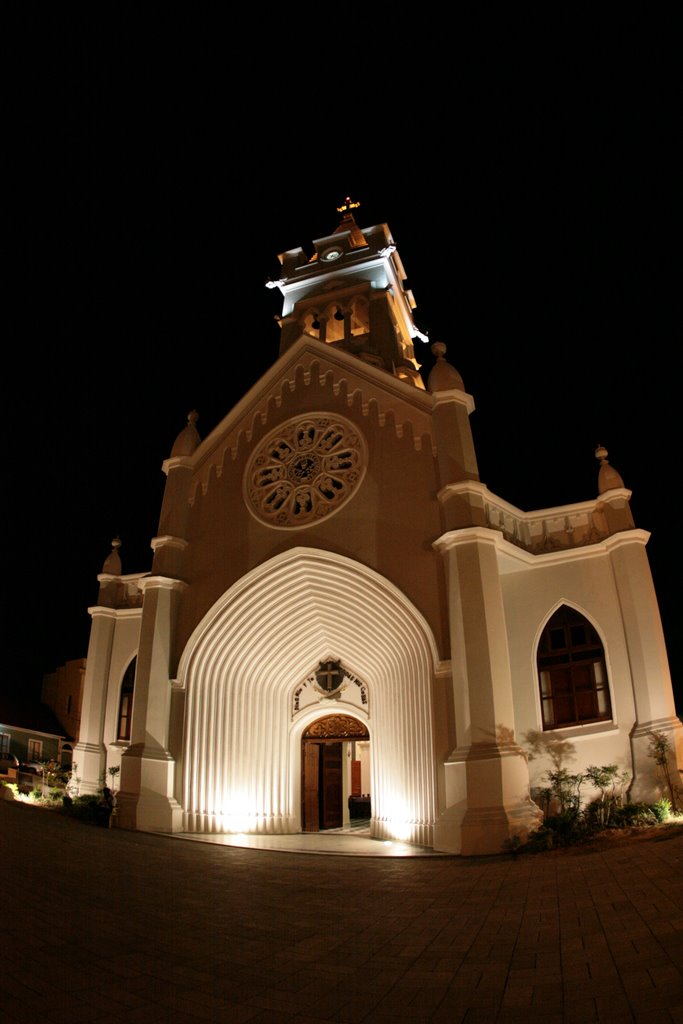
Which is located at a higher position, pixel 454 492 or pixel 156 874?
pixel 454 492

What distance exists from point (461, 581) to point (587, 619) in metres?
3.27

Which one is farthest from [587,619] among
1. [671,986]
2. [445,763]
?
[671,986]

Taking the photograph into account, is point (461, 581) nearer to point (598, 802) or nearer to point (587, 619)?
point (587, 619)

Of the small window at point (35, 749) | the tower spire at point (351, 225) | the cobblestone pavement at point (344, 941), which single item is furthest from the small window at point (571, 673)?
the small window at point (35, 749)

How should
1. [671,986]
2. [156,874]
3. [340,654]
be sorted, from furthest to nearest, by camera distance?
1. [340,654]
2. [156,874]
3. [671,986]

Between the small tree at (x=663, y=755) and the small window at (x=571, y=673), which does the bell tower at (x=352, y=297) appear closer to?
the small window at (x=571, y=673)

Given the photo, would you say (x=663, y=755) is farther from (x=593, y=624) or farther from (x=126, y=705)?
(x=126, y=705)

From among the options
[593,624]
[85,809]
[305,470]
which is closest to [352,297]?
[305,470]

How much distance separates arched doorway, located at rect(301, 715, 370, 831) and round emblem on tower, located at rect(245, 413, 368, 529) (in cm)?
532

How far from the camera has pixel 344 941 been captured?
5812 millimetres

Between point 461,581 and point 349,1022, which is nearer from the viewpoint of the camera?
point 349,1022

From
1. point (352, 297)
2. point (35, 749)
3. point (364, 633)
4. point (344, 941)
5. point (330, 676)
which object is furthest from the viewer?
point (35, 749)

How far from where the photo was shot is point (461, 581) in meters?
13.3

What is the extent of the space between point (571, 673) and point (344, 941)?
32.2ft
